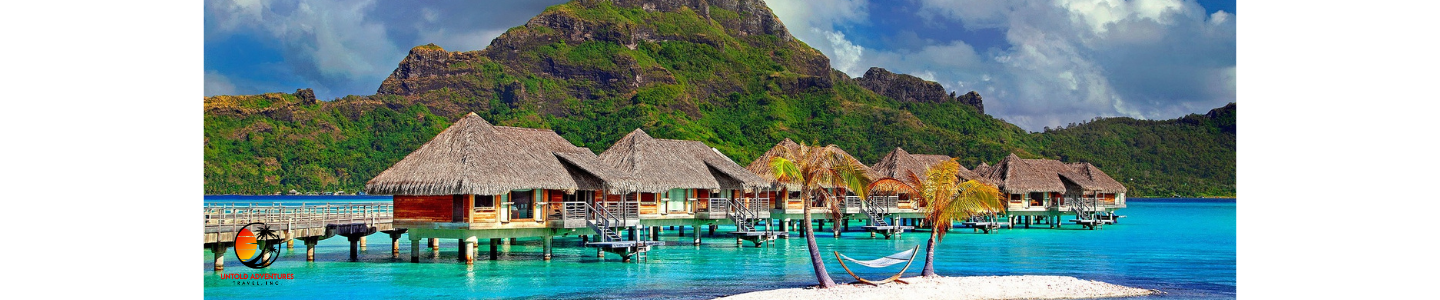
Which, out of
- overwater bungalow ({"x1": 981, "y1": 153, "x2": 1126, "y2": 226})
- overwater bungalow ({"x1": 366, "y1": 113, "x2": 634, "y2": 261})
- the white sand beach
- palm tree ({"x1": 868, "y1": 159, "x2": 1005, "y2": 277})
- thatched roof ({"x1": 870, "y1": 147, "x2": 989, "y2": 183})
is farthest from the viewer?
overwater bungalow ({"x1": 981, "y1": 153, "x2": 1126, "y2": 226})

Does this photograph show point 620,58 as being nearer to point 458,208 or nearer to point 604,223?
point 604,223

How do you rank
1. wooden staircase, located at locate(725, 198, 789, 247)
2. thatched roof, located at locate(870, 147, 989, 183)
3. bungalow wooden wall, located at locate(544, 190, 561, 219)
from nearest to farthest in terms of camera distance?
bungalow wooden wall, located at locate(544, 190, 561, 219)
wooden staircase, located at locate(725, 198, 789, 247)
thatched roof, located at locate(870, 147, 989, 183)

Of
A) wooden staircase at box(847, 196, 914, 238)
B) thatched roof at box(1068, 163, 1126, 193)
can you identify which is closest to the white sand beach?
wooden staircase at box(847, 196, 914, 238)

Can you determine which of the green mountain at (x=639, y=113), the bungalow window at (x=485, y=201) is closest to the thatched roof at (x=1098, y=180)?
the green mountain at (x=639, y=113)

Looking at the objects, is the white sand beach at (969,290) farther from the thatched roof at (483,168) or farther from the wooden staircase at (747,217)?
the wooden staircase at (747,217)

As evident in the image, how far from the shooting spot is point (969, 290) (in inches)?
767

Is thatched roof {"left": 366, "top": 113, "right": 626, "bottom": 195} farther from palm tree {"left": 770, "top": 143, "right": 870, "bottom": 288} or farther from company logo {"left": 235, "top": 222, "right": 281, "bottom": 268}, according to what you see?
palm tree {"left": 770, "top": 143, "right": 870, "bottom": 288}

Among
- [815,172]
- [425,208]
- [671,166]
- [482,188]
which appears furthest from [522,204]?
[815,172]

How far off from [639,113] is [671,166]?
65.3 meters

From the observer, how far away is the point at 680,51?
131 m

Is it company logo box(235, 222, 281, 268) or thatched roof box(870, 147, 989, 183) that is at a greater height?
thatched roof box(870, 147, 989, 183)

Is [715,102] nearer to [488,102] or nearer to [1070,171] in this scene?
[488,102]

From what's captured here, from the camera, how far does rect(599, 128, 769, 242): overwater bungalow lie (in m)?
31.5
